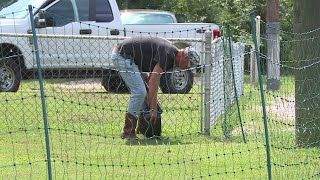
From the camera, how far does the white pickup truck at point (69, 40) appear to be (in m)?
12.8

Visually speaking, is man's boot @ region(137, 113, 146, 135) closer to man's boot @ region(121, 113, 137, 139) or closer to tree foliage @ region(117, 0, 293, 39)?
man's boot @ region(121, 113, 137, 139)

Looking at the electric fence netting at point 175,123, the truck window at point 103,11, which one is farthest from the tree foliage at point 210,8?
the electric fence netting at point 175,123

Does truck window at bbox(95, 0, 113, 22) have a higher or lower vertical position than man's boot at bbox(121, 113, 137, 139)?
higher

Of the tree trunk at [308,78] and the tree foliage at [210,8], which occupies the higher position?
the tree trunk at [308,78]

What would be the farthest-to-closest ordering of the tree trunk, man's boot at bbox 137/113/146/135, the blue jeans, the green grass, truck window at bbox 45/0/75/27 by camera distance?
1. truck window at bbox 45/0/75/27
2. man's boot at bbox 137/113/146/135
3. the blue jeans
4. the tree trunk
5. the green grass

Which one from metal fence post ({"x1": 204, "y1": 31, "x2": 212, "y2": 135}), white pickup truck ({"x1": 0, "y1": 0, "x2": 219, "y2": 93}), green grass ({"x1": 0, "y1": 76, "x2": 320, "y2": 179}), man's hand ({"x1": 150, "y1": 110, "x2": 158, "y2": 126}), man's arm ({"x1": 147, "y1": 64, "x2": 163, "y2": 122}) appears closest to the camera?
green grass ({"x1": 0, "y1": 76, "x2": 320, "y2": 179})

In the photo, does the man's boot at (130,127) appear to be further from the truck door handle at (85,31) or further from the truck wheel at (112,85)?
the truck door handle at (85,31)

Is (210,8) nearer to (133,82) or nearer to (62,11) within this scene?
(62,11)

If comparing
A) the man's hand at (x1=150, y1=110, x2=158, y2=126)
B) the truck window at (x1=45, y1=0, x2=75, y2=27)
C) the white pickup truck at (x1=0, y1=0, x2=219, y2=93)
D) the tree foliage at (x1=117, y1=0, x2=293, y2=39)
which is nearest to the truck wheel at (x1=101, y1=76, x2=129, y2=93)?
the white pickup truck at (x1=0, y1=0, x2=219, y2=93)

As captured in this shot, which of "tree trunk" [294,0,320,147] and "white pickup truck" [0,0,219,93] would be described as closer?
"tree trunk" [294,0,320,147]

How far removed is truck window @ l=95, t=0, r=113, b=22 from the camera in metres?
16.6

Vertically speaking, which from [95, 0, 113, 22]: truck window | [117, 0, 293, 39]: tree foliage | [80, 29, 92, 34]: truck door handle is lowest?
[117, 0, 293, 39]: tree foliage

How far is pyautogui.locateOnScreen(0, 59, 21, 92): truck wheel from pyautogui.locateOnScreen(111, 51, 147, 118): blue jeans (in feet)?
11.7

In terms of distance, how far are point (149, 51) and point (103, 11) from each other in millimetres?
6326
